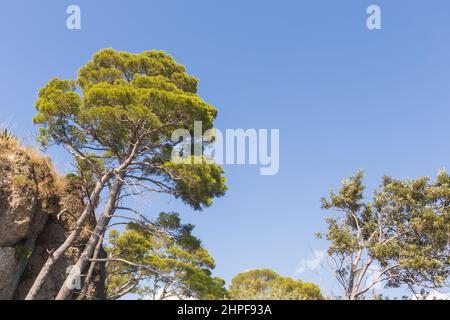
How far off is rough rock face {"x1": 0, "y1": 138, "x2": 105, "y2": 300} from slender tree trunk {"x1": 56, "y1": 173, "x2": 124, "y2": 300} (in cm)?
72

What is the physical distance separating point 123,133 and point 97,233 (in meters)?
4.38

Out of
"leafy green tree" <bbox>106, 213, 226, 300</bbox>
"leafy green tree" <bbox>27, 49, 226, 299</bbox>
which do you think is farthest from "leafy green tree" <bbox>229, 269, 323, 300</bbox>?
"leafy green tree" <bbox>27, 49, 226, 299</bbox>

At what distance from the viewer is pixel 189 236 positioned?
15773 millimetres

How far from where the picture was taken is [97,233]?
14.7 metres

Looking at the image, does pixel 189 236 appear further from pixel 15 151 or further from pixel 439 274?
pixel 439 274

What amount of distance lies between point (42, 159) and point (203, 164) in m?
6.83

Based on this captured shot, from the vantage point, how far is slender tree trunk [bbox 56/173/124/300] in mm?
13955

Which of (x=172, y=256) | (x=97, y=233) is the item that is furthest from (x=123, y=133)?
(x=172, y=256)

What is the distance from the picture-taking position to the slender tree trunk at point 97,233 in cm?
1395

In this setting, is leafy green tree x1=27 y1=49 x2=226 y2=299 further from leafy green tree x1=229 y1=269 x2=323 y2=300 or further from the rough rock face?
leafy green tree x1=229 y1=269 x2=323 y2=300
